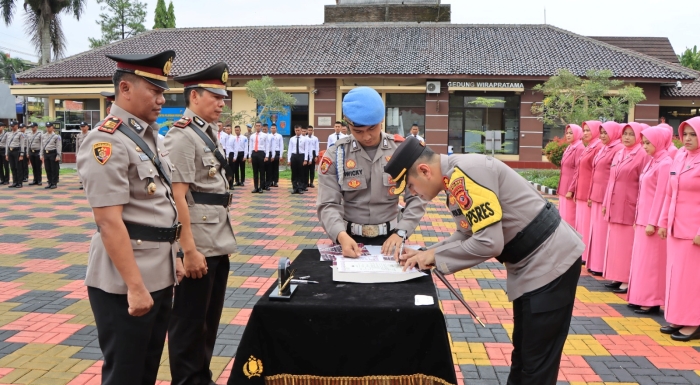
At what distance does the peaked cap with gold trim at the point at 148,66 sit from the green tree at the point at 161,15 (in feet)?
130

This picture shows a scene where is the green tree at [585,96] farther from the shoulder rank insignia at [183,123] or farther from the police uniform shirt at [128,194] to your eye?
the police uniform shirt at [128,194]

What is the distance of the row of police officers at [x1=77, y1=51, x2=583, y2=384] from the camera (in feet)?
7.02

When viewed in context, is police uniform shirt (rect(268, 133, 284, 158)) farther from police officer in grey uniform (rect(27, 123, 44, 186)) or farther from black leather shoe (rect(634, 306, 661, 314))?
black leather shoe (rect(634, 306, 661, 314))

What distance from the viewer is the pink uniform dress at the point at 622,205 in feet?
18.6

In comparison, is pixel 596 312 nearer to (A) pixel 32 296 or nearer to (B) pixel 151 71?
(B) pixel 151 71

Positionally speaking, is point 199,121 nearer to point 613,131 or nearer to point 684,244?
point 684,244

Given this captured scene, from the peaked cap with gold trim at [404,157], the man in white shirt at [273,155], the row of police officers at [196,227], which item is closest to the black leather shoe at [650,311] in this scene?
the row of police officers at [196,227]


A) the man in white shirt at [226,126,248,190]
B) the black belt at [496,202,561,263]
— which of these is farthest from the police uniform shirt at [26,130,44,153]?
the black belt at [496,202,561,263]

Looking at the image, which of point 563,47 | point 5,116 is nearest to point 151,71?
point 563,47

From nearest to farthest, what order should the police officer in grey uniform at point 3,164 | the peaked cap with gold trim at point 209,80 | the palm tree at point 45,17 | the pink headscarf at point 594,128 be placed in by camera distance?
1. the peaked cap with gold trim at point 209,80
2. the pink headscarf at point 594,128
3. the police officer in grey uniform at point 3,164
4. the palm tree at point 45,17

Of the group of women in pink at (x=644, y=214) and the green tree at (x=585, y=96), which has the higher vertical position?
the green tree at (x=585, y=96)

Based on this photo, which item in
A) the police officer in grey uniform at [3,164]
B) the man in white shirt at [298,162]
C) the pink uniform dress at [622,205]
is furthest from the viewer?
the police officer in grey uniform at [3,164]

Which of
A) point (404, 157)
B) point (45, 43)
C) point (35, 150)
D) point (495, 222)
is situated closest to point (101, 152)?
point (404, 157)

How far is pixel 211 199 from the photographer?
2.98m
